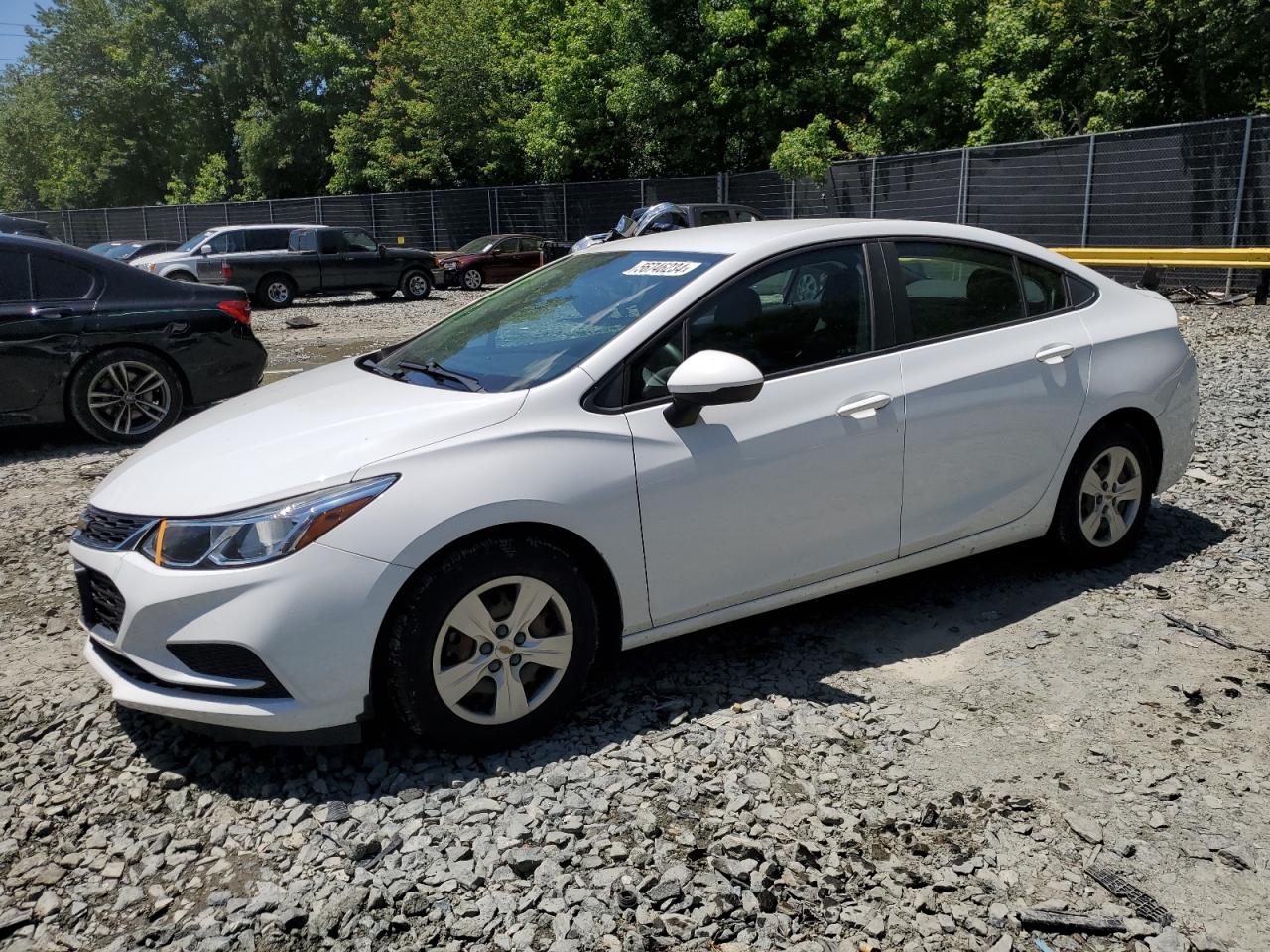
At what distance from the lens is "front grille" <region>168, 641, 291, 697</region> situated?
3.04 meters

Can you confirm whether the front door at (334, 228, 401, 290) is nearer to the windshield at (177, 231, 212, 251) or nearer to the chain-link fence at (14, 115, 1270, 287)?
the windshield at (177, 231, 212, 251)

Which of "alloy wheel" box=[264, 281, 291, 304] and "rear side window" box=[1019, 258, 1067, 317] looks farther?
"alloy wheel" box=[264, 281, 291, 304]

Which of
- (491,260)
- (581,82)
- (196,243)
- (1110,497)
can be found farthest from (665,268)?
(581,82)

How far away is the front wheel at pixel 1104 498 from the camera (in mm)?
4629

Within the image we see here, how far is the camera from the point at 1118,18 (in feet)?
64.0

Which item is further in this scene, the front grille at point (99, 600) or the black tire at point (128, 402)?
the black tire at point (128, 402)

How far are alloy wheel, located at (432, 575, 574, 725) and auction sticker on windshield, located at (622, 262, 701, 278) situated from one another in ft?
4.31

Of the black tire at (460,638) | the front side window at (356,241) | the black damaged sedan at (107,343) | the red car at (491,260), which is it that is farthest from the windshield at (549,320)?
the red car at (491,260)

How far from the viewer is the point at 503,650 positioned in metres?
3.28

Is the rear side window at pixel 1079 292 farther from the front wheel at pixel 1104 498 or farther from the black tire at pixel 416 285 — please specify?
the black tire at pixel 416 285

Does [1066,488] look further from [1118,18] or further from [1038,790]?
[1118,18]

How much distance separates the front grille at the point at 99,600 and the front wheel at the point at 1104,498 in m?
3.74

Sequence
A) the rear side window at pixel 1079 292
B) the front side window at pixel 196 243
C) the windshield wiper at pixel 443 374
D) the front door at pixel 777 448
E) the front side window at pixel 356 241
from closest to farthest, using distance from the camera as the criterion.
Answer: the front door at pixel 777 448, the windshield wiper at pixel 443 374, the rear side window at pixel 1079 292, the front side window at pixel 196 243, the front side window at pixel 356 241

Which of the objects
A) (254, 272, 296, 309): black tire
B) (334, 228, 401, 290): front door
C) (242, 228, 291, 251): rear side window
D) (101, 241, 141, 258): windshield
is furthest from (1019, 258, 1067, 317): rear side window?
(101, 241, 141, 258): windshield
